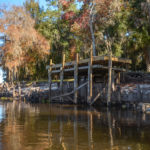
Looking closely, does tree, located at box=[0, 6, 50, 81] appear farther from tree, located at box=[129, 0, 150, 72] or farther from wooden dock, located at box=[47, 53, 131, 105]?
tree, located at box=[129, 0, 150, 72]

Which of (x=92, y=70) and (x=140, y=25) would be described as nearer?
(x=92, y=70)

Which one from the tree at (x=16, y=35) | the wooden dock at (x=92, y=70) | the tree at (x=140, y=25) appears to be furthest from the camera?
the tree at (x=16, y=35)

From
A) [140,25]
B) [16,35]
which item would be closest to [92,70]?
[140,25]

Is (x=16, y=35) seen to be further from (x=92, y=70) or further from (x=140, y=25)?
(x=140, y=25)

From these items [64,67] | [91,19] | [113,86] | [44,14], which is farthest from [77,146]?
[44,14]

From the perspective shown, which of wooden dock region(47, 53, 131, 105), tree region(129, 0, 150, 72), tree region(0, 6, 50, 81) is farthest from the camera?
tree region(0, 6, 50, 81)

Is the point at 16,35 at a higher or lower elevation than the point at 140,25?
lower

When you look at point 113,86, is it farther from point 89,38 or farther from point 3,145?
point 89,38

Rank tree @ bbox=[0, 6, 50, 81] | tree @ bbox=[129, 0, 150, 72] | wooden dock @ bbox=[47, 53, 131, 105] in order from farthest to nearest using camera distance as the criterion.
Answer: tree @ bbox=[0, 6, 50, 81] → tree @ bbox=[129, 0, 150, 72] → wooden dock @ bbox=[47, 53, 131, 105]

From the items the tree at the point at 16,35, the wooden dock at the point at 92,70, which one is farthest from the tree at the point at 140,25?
the tree at the point at 16,35

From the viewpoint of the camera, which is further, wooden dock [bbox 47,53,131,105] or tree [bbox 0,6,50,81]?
tree [bbox 0,6,50,81]

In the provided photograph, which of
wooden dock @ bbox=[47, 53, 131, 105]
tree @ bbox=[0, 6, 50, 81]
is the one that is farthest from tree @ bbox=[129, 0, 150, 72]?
tree @ bbox=[0, 6, 50, 81]

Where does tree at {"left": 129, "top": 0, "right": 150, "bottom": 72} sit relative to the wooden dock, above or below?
above

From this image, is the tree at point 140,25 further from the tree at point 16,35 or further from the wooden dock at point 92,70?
the tree at point 16,35
